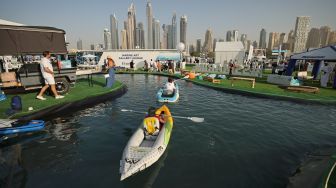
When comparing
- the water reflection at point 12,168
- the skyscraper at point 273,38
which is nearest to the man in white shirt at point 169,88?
the water reflection at point 12,168

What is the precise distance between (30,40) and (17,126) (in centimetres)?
724

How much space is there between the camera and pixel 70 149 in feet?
23.0

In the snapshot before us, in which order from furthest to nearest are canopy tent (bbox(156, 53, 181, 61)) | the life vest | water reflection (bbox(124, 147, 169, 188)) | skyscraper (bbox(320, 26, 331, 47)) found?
1. skyscraper (bbox(320, 26, 331, 47))
2. canopy tent (bbox(156, 53, 181, 61))
3. the life vest
4. water reflection (bbox(124, 147, 169, 188))

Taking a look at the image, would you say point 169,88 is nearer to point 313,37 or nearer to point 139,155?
point 139,155

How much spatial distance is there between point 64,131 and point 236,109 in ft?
32.2

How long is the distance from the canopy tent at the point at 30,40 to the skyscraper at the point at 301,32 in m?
175

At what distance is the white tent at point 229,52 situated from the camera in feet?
115

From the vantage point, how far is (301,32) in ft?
520

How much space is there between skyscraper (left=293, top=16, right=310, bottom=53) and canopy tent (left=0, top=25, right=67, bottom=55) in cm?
17520

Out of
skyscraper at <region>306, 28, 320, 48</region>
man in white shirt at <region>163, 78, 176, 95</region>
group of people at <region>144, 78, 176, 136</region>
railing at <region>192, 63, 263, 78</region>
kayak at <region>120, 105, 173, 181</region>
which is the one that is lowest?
kayak at <region>120, 105, 173, 181</region>

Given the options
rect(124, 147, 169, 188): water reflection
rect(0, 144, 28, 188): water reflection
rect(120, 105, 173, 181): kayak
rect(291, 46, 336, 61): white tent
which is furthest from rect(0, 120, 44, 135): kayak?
rect(291, 46, 336, 61): white tent

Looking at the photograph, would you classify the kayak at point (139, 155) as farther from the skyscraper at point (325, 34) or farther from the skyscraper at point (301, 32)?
the skyscraper at point (325, 34)

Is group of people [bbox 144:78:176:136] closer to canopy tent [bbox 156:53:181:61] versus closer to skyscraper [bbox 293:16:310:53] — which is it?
canopy tent [bbox 156:53:181:61]

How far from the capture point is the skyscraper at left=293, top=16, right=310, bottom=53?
149 m
